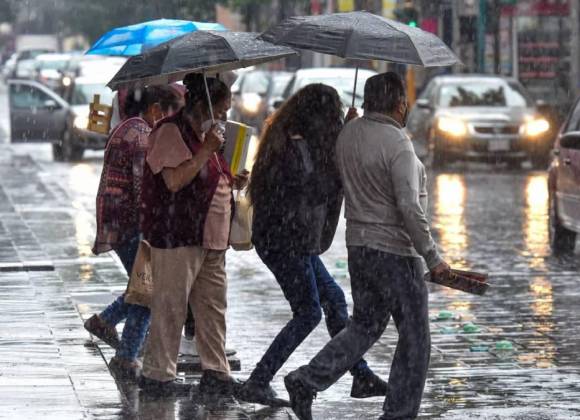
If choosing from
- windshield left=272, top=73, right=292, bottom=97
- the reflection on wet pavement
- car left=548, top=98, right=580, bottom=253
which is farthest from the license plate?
car left=548, top=98, right=580, bottom=253

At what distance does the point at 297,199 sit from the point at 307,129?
0.34 m

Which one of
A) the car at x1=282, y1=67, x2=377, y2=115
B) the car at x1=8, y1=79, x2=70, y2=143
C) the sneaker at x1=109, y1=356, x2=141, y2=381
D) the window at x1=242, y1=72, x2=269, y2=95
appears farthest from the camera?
the window at x1=242, y1=72, x2=269, y2=95

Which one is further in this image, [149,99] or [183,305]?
[149,99]

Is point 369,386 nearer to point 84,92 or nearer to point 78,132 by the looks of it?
point 78,132

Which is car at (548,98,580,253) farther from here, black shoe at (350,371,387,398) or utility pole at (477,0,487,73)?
utility pole at (477,0,487,73)

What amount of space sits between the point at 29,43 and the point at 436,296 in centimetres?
9252

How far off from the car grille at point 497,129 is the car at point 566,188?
11.5 metres

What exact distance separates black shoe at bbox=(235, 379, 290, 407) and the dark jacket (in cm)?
69

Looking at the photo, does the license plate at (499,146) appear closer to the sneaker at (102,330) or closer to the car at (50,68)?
the sneaker at (102,330)

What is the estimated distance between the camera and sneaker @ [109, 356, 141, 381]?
922 centimetres

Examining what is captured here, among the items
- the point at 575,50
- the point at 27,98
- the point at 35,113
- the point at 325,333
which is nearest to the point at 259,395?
the point at 325,333

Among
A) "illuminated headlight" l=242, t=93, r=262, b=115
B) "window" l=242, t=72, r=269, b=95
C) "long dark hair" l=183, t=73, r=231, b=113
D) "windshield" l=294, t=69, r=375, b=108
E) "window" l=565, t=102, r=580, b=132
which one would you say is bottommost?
"illuminated headlight" l=242, t=93, r=262, b=115

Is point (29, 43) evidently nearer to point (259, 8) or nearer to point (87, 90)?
point (259, 8)

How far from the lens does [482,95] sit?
94.8 ft
